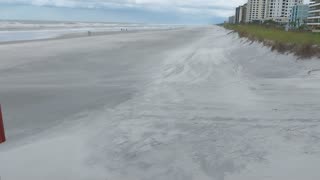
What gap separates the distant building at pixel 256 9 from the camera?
193 meters

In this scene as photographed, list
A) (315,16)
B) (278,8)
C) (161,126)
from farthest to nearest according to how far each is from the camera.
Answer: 1. (278,8)
2. (315,16)
3. (161,126)

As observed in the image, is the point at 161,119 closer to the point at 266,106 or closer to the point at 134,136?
the point at 134,136

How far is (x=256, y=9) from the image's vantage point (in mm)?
197125

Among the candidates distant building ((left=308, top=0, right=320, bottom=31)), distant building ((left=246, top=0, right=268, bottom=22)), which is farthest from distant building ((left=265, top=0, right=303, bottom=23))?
distant building ((left=308, top=0, right=320, bottom=31))

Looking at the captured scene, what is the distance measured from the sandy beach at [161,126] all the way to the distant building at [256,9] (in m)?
188

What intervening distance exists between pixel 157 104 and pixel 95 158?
11.2 ft

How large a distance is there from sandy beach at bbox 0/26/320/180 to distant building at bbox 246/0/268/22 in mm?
188012

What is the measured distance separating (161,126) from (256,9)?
199837 mm

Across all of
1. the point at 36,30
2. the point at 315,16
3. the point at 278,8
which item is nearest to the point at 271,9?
the point at 278,8

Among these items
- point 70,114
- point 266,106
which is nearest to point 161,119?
point 70,114

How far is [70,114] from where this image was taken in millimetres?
8398

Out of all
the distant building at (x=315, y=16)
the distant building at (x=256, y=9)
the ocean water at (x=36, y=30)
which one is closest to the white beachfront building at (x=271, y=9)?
the distant building at (x=256, y=9)

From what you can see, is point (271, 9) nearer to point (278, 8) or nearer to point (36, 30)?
point (278, 8)

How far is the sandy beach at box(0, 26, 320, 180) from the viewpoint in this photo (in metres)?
5.43
